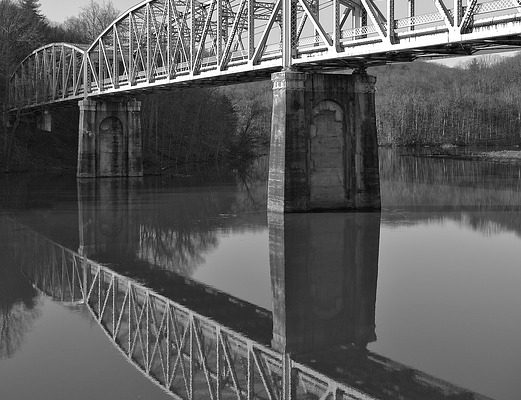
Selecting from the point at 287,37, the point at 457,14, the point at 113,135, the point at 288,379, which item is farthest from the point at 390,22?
the point at 113,135

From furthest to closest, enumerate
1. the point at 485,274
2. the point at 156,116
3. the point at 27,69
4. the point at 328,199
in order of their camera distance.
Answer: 1. the point at 27,69
2. the point at 156,116
3. the point at 328,199
4. the point at 485,274

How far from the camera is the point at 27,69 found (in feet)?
308

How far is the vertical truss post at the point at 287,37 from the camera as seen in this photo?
114 ft

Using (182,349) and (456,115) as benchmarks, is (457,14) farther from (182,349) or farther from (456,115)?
(456,115)

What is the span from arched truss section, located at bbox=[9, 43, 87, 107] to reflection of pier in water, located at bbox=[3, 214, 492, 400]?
5720cm

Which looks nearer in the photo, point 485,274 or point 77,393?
point 77,393

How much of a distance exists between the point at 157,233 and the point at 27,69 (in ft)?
237

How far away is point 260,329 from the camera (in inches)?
587

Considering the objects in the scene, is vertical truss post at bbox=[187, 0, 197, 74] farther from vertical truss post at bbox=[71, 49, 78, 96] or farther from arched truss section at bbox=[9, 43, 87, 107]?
arched truss section at bbox=[9, 43, 87, 107]

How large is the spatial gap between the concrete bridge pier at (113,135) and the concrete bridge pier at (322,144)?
116 ft

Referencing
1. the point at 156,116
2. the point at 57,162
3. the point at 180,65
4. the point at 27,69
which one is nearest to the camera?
the point at 180,65

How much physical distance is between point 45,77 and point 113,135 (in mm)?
17910

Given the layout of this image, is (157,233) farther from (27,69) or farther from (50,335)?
(27,69)

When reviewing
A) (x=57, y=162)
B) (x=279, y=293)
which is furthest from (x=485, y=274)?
(x=57, y=162)
